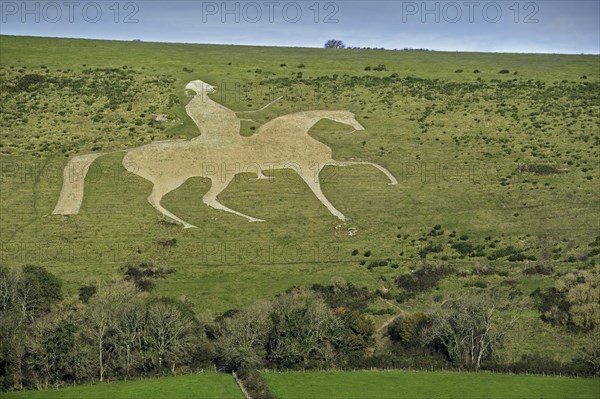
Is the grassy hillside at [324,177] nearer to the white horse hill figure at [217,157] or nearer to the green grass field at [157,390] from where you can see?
the white horse hill figure at [217,157]

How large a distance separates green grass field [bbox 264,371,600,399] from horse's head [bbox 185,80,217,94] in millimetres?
41416

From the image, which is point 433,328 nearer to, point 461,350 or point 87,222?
point 461,350

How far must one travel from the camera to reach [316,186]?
2576 inches

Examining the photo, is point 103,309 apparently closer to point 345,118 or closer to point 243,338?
point 243,338

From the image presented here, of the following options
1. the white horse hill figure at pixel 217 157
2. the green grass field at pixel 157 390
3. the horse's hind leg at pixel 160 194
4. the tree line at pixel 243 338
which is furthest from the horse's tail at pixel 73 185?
the green grass field at pixel 157 390

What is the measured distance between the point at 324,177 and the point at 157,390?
2829 centimetres

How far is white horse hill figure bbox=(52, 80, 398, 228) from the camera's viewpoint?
6412 centimetres

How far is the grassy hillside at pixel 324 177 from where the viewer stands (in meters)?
55.7

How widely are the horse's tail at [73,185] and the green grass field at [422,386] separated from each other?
78.0 ft

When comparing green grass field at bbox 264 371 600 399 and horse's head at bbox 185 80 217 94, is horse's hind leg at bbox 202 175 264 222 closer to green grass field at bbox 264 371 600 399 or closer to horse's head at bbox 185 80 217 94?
horse's head at bbox 185 80 217 94

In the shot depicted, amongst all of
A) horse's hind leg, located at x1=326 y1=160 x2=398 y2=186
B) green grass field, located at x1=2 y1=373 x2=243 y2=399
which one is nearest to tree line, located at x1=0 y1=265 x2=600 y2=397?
green grass field, located at x1=2 y1=373 x2=243 y2=399

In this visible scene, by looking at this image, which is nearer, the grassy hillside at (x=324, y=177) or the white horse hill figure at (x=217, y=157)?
the grassy hillside at (x=324, y=177)

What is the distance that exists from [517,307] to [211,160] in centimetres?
2596

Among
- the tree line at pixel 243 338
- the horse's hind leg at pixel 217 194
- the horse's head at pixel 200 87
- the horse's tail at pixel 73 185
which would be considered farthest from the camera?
the horse's head at pixel 200 87
